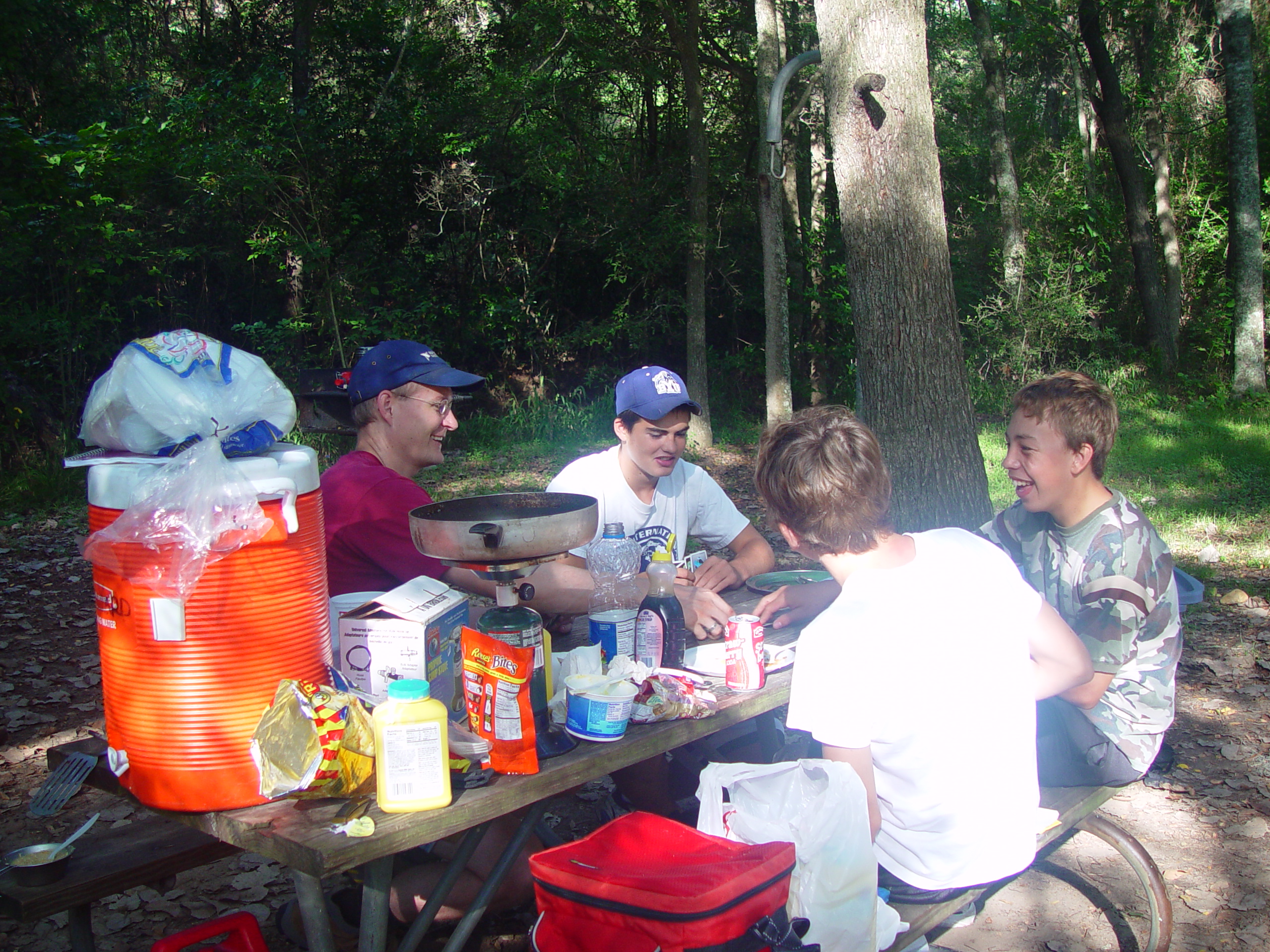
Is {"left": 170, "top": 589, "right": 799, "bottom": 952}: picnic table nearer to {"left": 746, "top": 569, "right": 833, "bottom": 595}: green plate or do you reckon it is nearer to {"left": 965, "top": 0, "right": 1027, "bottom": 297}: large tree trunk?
{"left": 746, "top": 569, "right": 833, "bottom": 595}: green plate

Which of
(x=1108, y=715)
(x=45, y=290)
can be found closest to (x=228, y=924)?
(x=1108, y=715)

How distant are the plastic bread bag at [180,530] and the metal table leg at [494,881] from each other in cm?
87

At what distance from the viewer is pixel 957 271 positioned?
58.5 feet

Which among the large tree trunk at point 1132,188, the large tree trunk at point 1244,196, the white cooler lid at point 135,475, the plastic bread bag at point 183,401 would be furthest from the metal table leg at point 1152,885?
the large tree trunk at point 1132,188

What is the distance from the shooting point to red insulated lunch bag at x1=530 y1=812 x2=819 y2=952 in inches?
63.0

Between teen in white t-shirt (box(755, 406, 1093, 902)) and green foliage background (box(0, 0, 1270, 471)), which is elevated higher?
green foliage background (box(0, 0, 1270, 471))

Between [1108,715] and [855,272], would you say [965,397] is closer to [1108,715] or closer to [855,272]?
[855,272]

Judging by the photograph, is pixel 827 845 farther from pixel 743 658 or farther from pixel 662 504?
pixel 662 504

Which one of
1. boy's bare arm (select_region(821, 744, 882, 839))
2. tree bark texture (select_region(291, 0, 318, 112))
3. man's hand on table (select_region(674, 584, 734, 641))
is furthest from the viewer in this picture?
tree bark texture (select_region(291, 0, 318, 112))

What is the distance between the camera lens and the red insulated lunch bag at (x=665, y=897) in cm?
160

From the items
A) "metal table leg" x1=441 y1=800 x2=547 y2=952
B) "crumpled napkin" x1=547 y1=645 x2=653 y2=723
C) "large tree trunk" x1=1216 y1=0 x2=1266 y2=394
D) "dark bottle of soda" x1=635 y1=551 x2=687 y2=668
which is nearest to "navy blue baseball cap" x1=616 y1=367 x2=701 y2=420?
"dark bottle of soda" x1=635 y1=551 x2=687 y2=668

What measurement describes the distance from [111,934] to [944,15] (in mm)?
23139

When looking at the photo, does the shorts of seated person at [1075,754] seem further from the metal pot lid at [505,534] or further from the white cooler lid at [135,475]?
the white cooler lid at [135,475]

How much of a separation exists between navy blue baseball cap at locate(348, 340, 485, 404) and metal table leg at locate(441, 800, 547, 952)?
53.1 inches
